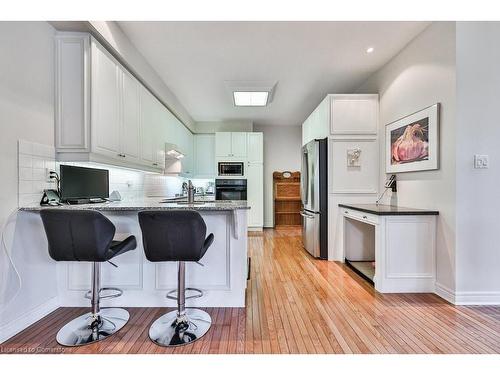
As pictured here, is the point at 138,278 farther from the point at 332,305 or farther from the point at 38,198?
the point at 332,305

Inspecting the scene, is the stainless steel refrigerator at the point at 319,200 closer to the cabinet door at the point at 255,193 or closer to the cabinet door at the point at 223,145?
the cabinet door at the point at 255,193

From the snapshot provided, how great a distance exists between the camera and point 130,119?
288 centimetres

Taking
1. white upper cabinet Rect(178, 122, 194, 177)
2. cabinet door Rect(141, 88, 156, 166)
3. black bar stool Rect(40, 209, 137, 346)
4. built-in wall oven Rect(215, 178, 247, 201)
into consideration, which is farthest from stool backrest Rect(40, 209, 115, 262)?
built-in wall oven Rect(215, 178, 247, 201)

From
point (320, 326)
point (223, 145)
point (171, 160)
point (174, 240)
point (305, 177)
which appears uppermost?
point (223, 145)

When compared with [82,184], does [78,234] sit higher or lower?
lower

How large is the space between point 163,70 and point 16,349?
10.6 ft

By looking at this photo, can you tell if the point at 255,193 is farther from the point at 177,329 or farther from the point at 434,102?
the point at 177,329

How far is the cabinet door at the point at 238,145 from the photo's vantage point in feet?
19.5

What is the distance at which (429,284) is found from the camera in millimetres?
2539

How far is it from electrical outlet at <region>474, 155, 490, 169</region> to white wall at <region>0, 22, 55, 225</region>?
12.1ft

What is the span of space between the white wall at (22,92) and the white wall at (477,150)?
11.6 feet

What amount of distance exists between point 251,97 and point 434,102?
2.54 metres

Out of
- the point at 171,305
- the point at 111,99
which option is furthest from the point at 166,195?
the point at 171,305

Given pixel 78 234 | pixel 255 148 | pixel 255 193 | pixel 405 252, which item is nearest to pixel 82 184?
pixel 78 234
